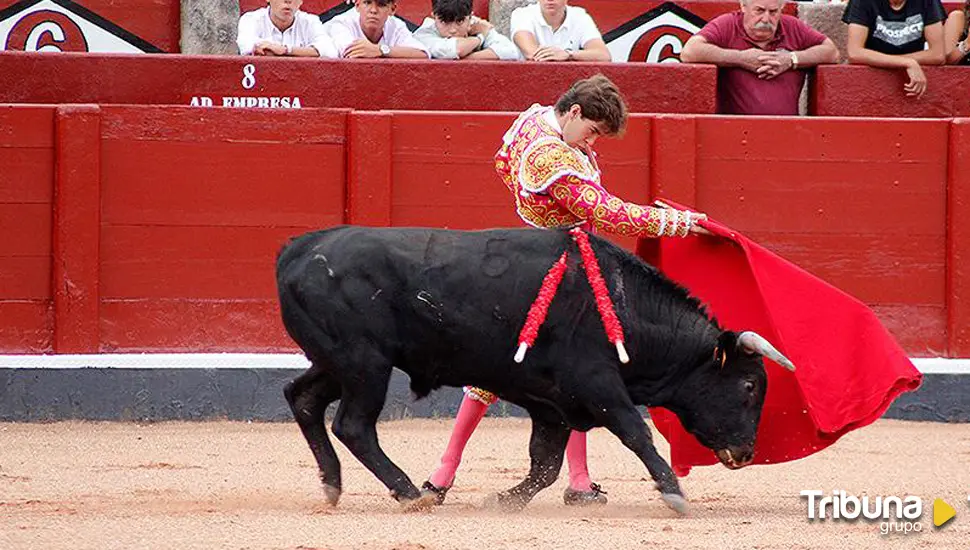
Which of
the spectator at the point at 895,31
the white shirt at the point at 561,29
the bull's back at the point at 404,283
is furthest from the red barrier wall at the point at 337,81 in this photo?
the bull's back at the point at 404,283

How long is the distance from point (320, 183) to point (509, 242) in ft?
7.90

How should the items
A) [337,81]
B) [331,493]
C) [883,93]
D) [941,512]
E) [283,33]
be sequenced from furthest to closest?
[883,93]
[283,33]
[337,81]
[331,493]
[941,512]

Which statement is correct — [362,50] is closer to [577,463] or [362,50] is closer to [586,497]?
[577,463]

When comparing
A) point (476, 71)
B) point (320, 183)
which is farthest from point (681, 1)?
point (320, 183)

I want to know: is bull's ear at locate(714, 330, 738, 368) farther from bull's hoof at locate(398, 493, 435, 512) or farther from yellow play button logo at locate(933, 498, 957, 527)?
bull's hoof at locate(398, 493, 435, 512)

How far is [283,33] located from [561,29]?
1.25 metres

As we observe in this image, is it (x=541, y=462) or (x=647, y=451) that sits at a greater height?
(x=647, y=451)

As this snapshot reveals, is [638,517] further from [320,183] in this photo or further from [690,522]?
[320,183]

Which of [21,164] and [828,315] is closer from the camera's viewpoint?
[828,315]

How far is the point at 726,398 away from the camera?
515 centimetres

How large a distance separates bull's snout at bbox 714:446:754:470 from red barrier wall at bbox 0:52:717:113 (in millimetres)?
2757

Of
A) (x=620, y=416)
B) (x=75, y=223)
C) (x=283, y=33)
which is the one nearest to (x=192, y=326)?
(x=75, y=223)

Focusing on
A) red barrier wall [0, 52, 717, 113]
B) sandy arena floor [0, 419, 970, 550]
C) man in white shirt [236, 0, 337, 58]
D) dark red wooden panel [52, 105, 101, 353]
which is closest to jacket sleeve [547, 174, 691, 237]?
sandy arena floor [0, 419, 970, 550]

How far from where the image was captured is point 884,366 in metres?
5.25
